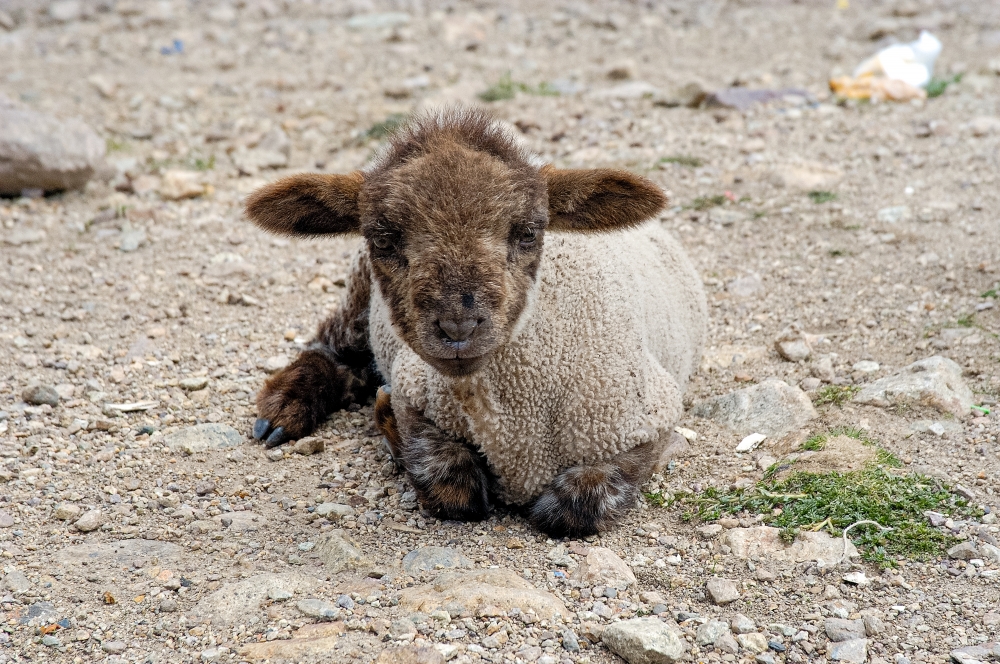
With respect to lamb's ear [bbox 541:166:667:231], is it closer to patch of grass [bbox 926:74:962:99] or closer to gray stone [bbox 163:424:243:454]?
gray stone [bbox 163:424:243:454]

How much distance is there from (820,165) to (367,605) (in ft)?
22.9

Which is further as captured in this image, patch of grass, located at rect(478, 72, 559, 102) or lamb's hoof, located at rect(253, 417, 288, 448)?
patch of grass, located at rect(478, 72, 559, 102)

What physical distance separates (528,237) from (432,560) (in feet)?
5.22

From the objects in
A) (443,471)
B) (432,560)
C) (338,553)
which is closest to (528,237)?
(443,471)

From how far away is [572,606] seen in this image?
15.0ft

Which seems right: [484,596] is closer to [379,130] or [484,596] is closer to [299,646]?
[299,646]

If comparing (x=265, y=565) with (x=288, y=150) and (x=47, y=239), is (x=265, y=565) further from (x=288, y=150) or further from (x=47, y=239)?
(x=288, y=150)

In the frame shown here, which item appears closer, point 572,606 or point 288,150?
point 572,606

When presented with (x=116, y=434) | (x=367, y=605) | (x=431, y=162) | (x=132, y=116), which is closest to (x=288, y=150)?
(x=132, y=116)

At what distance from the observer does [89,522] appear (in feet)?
17.2

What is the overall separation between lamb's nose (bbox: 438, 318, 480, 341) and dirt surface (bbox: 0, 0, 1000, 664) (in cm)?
111

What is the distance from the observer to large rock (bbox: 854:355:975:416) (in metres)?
5.93

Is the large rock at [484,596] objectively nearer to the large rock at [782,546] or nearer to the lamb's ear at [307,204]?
the large rock at [782,546]

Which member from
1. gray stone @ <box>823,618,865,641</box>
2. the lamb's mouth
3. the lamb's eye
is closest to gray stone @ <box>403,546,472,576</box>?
the lamb's mouth
